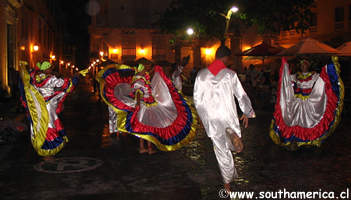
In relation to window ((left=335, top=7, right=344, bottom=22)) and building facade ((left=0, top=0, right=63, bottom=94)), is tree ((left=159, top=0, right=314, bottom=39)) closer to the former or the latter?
window ((left=335, top=7, right=344, bottom=22))

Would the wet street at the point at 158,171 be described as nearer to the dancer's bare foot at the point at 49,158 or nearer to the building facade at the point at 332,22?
the dancer's bare foot at the point at 49,158

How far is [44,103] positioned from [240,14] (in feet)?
63.0

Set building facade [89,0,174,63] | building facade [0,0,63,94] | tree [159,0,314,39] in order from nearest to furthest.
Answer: building facade [0,0,63,94], tree [159,0,314,39], building facade [89,0,174,63]

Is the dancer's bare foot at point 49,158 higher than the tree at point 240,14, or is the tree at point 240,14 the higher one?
the tree at point 240,14

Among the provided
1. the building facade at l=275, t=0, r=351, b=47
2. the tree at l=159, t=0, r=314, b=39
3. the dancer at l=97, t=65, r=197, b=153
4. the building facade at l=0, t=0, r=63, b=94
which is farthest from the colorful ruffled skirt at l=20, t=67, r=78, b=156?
the building facade at l=275, t=0, r=351, b=47

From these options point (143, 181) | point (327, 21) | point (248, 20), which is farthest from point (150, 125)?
point (327, 21)

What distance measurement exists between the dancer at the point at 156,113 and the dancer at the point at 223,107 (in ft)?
9.55

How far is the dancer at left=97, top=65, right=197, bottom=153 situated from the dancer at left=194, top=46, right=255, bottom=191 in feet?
9.55

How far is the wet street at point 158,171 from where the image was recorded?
5.76 m

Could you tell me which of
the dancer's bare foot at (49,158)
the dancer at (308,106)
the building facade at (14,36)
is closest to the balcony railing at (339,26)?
Result: the building facade at (14,36)

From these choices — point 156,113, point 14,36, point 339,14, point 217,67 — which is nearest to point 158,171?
point 156,113

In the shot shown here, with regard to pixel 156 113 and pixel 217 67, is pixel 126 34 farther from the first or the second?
pixel 217 67

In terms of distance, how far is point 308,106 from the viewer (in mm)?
8742

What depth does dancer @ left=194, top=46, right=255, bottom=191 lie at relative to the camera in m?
5.42
